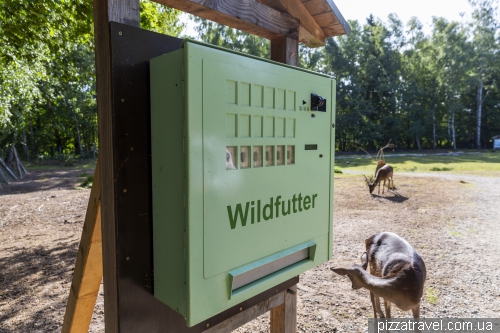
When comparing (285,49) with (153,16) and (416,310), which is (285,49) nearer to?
(416,310)

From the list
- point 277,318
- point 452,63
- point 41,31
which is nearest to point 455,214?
point 277,318

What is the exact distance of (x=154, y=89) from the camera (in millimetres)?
1132

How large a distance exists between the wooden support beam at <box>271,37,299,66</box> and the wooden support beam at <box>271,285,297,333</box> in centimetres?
130

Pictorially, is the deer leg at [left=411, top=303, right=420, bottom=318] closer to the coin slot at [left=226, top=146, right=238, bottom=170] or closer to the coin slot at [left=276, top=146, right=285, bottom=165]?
the coin slot at [left=276, top=146, right=285, bottom=165]

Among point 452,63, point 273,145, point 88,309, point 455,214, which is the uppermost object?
point 452,63

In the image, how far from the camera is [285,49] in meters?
1.80

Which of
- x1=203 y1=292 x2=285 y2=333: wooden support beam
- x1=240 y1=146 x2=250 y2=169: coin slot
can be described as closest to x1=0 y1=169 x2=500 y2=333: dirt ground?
x1=203 y1=292 x2=285 y2=333: wooden support beam

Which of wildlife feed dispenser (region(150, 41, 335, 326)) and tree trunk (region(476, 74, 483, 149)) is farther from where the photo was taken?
tree trunk (region(476, 74, 483, 149))

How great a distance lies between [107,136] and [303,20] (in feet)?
4.41

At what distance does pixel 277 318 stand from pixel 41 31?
529cm

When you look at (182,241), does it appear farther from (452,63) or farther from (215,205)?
(452,63)

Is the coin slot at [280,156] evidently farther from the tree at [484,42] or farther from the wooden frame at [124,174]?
the tree at [484,42]

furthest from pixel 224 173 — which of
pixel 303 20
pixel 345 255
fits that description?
pixel 345 255

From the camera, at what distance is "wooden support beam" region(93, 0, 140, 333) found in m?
1.10
